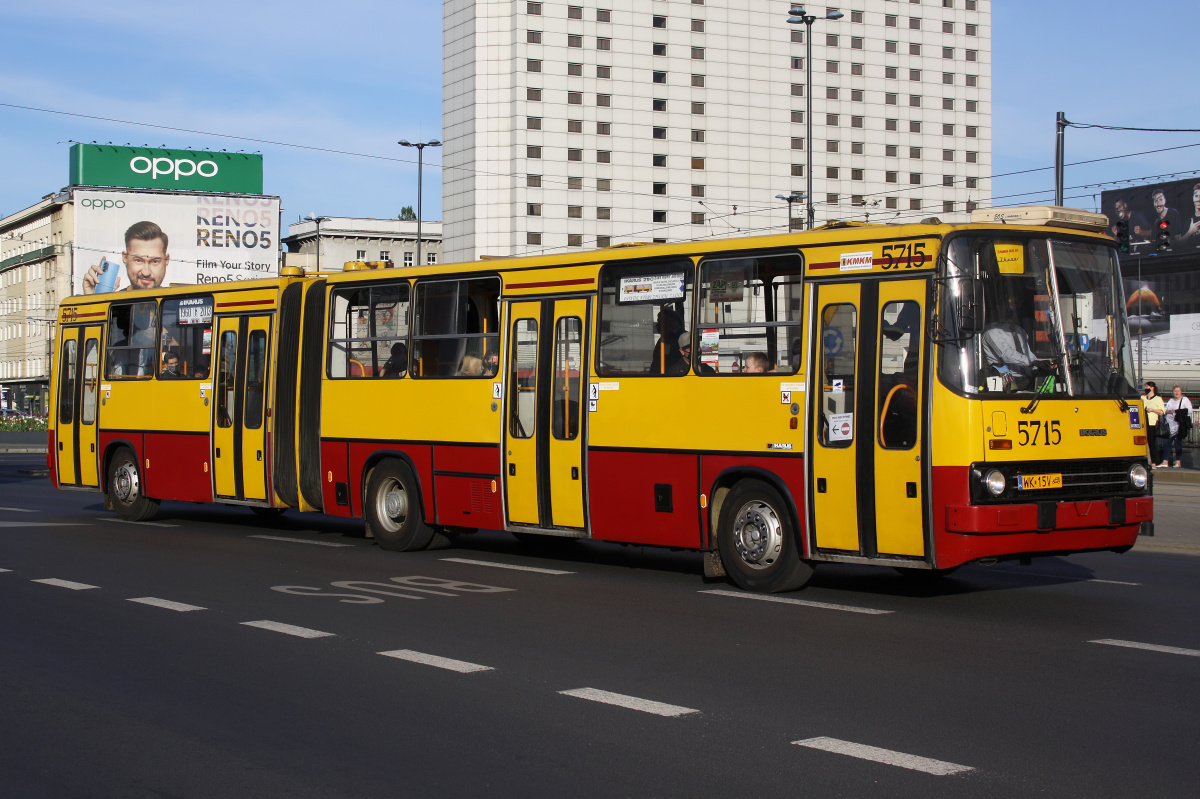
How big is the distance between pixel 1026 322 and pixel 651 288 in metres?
3.44

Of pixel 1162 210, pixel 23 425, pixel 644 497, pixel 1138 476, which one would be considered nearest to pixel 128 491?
pixel 644 497

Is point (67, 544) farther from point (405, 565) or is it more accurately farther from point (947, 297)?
→ point (947, 297)

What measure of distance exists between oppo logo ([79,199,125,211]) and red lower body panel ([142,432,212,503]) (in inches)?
2971

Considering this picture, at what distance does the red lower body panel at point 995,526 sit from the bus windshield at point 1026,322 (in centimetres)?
76

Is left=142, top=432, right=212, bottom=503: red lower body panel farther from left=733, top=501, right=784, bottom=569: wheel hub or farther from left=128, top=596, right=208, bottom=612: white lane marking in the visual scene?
left=733, top=501, right=784, bottom=569: wheel hub

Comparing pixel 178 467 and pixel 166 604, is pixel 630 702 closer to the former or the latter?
pixel 166 604

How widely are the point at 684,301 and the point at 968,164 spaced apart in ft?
355

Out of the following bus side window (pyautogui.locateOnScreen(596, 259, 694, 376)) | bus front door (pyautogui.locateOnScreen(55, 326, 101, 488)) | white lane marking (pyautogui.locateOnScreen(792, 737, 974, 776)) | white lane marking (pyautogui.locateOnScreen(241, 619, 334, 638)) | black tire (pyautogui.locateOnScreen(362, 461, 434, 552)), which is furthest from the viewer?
bus front door (pyautogui.locateOnScreen(55, 326, 101, 488))

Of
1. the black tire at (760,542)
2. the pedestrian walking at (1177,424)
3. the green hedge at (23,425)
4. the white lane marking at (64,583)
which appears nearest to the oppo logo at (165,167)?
the green hedge at (23,425)

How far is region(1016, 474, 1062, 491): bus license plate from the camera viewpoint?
33.3ft

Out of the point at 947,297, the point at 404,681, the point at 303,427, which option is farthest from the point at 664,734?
the point at 303,427

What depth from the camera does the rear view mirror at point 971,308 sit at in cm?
1013

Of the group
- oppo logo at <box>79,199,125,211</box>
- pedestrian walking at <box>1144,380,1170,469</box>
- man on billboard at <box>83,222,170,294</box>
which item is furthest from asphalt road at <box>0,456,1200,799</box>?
oppo logo at <box>79,199,125,211</box>

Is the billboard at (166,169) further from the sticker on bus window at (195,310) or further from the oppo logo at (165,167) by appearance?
the sticker on bus window at (195,310)
